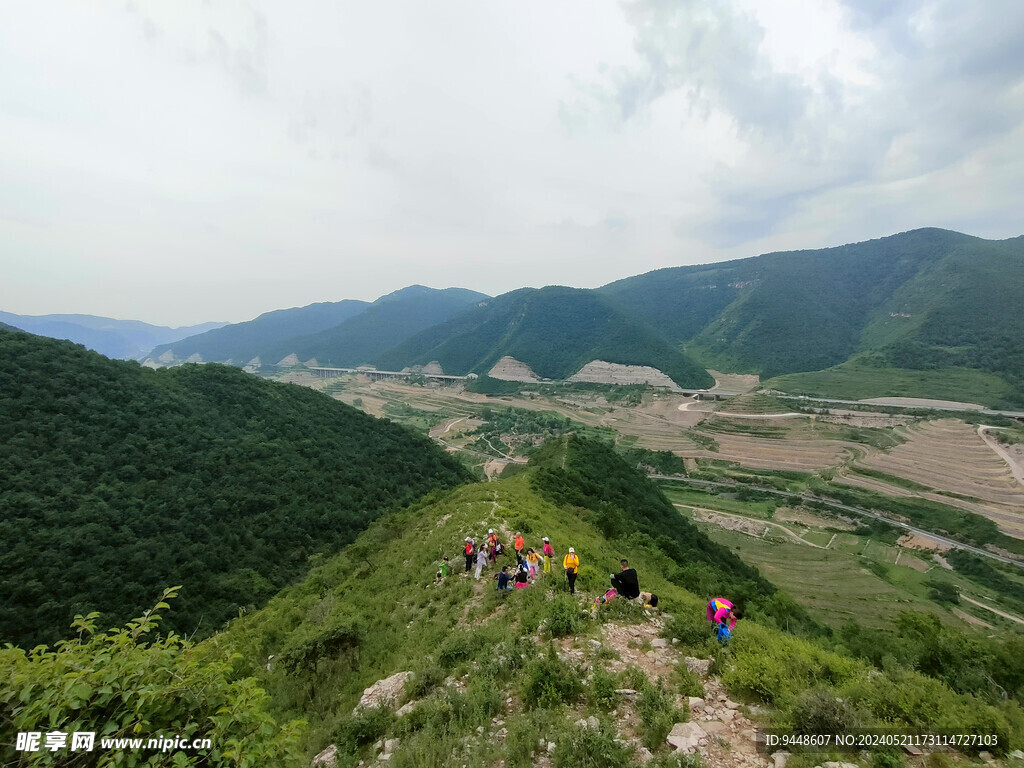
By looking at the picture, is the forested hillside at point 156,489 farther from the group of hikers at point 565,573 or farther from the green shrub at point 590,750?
the green shrub at point 590,750

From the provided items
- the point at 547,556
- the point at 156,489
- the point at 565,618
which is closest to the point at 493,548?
the point at 547,556

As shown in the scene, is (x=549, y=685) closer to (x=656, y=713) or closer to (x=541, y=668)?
(x=541, y=668)

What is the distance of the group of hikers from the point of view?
9.27 metres

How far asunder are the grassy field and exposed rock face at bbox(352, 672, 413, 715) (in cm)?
12676

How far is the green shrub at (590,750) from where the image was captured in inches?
228

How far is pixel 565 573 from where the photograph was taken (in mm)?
12602

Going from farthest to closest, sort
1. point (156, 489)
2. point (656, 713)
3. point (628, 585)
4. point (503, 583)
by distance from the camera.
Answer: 1. point (156, 489)
2. point (503, 583)
3. point (628, 585)
4. point (656, 713)

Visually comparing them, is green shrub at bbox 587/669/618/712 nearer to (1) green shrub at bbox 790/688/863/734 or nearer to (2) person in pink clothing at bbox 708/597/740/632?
(1) green shrub at bbox 790/688/863/734

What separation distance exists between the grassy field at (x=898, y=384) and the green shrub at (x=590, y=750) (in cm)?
12680

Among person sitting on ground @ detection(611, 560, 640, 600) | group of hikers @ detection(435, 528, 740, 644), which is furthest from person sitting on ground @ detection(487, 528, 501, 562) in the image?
person sitting on ground @ detection(611, 560, 640, 600)

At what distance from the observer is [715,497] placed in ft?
223

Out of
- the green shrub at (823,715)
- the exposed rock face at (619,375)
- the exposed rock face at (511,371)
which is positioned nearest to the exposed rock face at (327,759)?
the green shrub at (823,715)

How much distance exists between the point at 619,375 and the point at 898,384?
243 feet

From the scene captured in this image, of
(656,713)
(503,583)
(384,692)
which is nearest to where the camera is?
(656,713)
